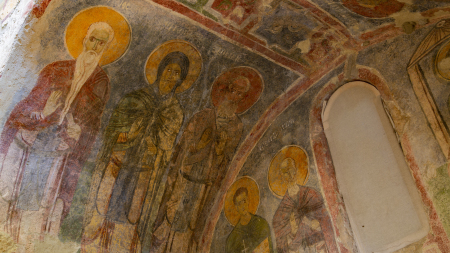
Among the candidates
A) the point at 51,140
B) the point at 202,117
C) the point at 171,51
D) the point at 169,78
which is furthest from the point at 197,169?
the point at 51,140

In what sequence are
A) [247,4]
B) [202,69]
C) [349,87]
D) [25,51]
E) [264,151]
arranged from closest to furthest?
[25,51] < [247,4] < [349,87] < [202,69] < [264,151]

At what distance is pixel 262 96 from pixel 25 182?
3762mm

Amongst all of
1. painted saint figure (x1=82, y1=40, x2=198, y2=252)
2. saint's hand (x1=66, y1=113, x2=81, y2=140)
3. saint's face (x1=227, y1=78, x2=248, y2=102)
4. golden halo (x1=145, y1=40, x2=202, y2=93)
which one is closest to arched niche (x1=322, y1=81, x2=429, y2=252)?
saint's face (x1=227, y1=78, x2=248, y2=102)

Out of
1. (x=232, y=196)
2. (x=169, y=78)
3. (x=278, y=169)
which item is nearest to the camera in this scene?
(x=169, y=78)

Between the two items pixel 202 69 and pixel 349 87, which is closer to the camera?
pixel 349 87

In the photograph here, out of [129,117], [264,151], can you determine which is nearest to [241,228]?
[264,151]

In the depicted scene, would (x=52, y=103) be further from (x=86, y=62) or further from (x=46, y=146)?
(x=86, y=62)

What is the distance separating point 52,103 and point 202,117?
91.2 inches

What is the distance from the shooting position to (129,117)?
19.2 feet

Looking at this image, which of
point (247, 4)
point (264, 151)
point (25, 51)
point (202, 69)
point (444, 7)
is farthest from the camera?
point (264, 151)

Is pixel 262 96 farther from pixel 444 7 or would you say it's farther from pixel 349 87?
pixel 444 7

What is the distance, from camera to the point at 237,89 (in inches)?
249

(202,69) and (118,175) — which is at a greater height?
(202,69)

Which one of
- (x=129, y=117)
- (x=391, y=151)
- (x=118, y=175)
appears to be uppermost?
(x=129, y=117)
